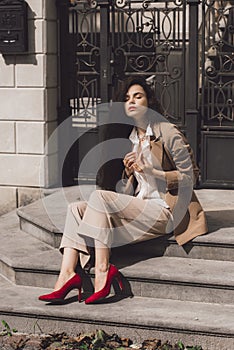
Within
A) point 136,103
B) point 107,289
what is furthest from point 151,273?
point 136,103

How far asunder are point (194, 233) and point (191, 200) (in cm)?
28

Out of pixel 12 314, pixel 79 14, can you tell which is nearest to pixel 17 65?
pixel 79 14

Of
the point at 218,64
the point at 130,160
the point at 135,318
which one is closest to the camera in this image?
the point at 135,318

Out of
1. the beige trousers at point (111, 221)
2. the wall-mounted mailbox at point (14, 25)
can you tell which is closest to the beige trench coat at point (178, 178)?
the beige trousers at point (111, 221)

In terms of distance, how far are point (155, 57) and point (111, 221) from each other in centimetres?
305

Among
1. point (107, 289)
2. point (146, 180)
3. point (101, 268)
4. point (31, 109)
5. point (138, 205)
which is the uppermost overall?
point (31, 109)

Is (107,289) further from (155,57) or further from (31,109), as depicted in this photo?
(155,57)

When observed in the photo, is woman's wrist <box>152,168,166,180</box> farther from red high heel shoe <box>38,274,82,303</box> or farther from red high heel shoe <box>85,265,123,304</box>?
red high heel shoe <box>38,274,82,303</box>

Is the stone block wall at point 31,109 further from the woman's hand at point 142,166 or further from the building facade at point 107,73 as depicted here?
the woman's hand at point 142,166

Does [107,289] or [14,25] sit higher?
[14,25]

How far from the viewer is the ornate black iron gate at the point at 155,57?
8766mm

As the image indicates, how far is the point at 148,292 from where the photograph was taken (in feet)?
21.0

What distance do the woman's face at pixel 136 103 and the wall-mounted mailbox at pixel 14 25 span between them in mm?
2645

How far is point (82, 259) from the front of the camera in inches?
251
